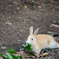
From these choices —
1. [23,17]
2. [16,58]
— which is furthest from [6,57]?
[23,17]

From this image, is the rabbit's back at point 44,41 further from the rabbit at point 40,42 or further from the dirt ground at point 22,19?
the dirt ground at point 22,19

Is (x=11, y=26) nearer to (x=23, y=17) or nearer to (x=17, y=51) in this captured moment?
(x=23, y=17)

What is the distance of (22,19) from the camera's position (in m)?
6.92

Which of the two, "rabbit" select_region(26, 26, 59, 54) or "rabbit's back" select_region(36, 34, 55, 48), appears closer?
"rabbit" select_region(26, 26, 59, 54)

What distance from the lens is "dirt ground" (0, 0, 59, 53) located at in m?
5.39

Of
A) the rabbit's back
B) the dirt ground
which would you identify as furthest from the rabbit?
the dirt ground

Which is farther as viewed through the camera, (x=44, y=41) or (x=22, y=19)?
(x=22, y=19)

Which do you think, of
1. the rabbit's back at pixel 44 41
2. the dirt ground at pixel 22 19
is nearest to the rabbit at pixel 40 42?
the rabbit's back at pixel 44 41

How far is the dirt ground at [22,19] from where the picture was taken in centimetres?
539

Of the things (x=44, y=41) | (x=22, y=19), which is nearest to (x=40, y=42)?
(x=44, y=41)

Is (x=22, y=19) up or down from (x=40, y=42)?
up

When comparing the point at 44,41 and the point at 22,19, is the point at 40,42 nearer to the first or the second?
the point at 44,41

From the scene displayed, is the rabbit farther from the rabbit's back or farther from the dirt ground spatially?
the dirt ground

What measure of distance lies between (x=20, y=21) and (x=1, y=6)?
5.25 feet
